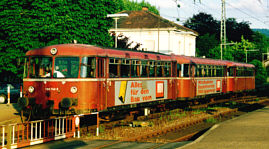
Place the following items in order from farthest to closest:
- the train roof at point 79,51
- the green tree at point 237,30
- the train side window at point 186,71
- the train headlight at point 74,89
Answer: the green tree at point 237,30 < the train side window at point 186,71 < the train roof at point 79,51 < the train headlight at point 74,89

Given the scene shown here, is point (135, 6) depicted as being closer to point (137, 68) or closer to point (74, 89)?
point (137, 68)

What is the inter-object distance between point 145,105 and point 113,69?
362cm

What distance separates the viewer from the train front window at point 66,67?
1414 centimetres

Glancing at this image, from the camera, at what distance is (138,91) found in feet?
56.7

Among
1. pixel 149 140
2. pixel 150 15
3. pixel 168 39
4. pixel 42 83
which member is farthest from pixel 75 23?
pixel 150 15

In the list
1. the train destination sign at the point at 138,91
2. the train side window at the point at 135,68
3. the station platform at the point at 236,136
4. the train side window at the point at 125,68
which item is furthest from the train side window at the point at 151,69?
the station platform at the point at 236,136

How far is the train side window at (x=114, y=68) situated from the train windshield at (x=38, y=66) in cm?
231

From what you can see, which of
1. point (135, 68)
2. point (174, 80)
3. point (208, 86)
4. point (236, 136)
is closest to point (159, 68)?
point (174, 80)

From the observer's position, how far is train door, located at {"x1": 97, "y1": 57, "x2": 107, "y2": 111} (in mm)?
14508

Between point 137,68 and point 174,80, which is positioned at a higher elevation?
point 137,68

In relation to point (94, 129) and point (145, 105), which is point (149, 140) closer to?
point (94, 129)

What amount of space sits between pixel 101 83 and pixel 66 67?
4.67 feet

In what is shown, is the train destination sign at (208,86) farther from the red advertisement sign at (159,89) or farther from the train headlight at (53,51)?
the train headlight at (53,51)

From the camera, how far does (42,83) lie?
47.2 ft
